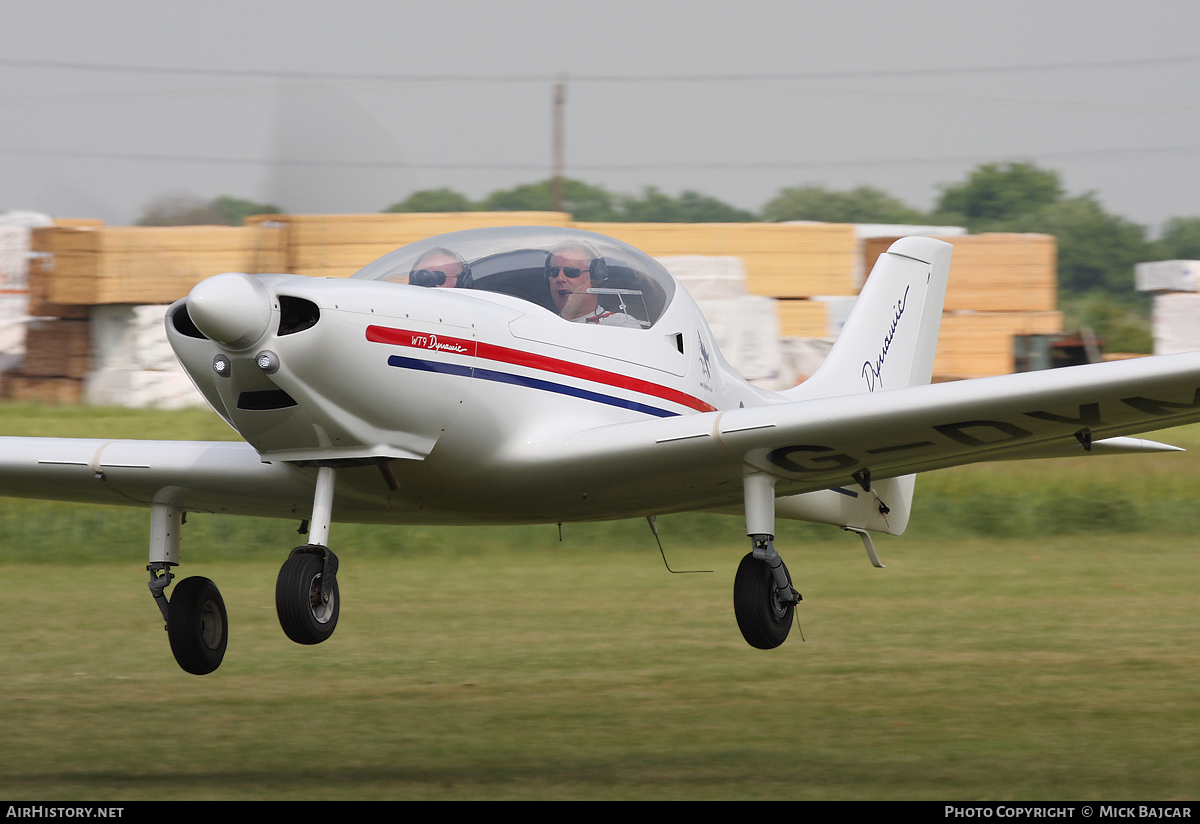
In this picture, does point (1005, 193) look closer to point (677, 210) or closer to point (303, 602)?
point (677, 210)

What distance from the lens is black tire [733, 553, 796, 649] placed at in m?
6.98

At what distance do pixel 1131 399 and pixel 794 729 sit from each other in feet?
9.33

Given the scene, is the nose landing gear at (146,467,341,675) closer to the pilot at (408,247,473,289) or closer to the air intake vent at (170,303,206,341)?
the air intake vent at (170,303,206,341)

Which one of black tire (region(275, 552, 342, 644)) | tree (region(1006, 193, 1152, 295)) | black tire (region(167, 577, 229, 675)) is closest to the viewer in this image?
black tire (region(275, 552, 342, 644))

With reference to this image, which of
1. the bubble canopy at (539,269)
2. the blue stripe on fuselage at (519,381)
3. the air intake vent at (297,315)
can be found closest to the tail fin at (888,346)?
the blue stripe on fuselage at (519,381)

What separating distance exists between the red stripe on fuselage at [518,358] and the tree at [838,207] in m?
82.0

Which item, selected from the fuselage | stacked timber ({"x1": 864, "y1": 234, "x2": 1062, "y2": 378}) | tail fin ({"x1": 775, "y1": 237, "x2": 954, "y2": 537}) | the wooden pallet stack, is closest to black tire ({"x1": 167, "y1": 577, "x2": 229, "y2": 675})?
the fuselage

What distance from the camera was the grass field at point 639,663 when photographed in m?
6.61

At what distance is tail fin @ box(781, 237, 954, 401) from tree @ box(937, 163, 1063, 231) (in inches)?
3181

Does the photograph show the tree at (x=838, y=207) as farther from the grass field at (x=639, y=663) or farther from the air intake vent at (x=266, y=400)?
the air intake vent at (x=266, y=400)

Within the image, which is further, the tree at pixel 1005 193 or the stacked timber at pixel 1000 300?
the tree at pixel 1005 193

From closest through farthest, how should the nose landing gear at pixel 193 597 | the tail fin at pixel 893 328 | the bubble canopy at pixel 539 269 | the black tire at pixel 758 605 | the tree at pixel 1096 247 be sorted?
1. the nose landing gear at pixel 193 597
2. the bubble canopy at pixel 539 269
3. the black tire at pixel 758 605
4. the tail fin at pixel 893 328
5. the tree at pixel 1096 247
